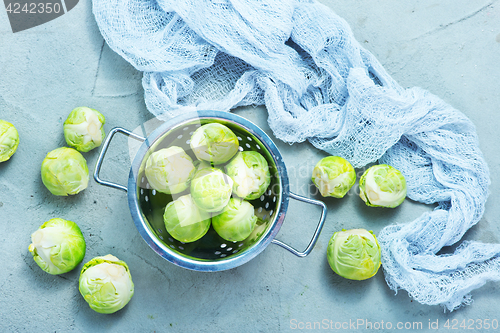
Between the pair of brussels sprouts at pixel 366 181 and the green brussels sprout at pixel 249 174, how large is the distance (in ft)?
1.10

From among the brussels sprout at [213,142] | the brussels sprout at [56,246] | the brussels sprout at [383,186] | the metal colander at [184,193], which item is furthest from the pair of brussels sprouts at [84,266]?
the brussels sprout at [383,186]

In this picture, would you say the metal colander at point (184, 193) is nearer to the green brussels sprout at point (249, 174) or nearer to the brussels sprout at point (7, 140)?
the green brussels sprout at point (249, 174)

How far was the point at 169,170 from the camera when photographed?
5.16 ft

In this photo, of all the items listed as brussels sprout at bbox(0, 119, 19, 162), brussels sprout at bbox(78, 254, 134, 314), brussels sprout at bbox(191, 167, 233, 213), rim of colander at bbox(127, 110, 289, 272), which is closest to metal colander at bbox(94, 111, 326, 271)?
rim of colander at bbox(127, 110, 289, 272)

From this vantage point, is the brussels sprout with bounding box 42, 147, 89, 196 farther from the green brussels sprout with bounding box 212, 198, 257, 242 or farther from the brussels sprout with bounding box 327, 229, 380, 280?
the brussels sprout with bounding box 327, 229, 380, 280

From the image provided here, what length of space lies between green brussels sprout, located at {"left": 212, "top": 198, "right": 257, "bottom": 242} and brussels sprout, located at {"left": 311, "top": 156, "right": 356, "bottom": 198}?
1.41 ft

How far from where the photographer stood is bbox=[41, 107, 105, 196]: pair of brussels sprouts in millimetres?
1764

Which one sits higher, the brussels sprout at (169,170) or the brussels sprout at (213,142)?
the brussels sprout at (213,142)

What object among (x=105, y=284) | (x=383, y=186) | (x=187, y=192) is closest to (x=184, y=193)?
(x=187, y=192)

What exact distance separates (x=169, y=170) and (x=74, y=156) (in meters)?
0.57

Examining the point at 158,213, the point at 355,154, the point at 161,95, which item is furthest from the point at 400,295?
the point at 161,95

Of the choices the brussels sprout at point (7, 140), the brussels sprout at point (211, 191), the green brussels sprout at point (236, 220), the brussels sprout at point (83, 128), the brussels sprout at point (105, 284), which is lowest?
the brussels sprout at point (105, 284)

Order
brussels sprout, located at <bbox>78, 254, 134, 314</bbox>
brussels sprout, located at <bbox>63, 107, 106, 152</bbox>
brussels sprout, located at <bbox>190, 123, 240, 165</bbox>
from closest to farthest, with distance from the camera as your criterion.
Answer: brussels sprout, located at <bbox>190, 123, 240, 165</bbox> < brussels sprout, located at <bbox>78, 254, 134, 314</bbox> < brussels sprout, located at <bbox>63, 107, 106, 152</bbox>

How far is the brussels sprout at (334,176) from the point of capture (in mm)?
1824
